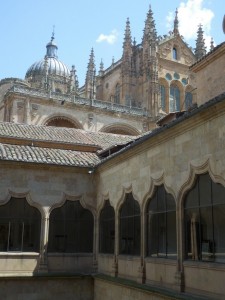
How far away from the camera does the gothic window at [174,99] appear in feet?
158

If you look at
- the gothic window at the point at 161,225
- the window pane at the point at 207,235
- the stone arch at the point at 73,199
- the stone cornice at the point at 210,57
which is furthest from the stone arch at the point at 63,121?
the window pane at the point at 207,235

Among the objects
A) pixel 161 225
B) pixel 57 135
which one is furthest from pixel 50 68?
pixel 161 225

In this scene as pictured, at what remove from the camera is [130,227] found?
46.9 feet

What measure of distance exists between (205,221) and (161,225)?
227cm

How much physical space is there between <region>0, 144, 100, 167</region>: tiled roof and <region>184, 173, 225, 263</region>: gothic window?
6.91 meters

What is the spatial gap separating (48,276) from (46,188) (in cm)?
335

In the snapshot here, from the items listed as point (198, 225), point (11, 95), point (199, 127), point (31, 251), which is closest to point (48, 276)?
point (31, 251)

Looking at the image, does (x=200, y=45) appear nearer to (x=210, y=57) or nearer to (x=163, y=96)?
(x=163, y=96)

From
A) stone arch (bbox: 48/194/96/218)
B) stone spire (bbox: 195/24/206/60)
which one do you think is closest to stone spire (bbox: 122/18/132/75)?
stone spire (bbox: 195/24/206/60)

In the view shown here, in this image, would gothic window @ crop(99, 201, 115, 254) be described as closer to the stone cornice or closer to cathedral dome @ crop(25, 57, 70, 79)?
the stone cornice

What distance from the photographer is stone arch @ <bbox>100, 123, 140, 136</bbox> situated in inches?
1630

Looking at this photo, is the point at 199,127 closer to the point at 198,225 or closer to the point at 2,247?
the point at 198,225

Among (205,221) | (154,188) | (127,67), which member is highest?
(127,67)

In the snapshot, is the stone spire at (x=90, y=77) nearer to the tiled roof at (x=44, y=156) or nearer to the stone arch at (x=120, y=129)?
the stone arch at (x=120, y=129)
